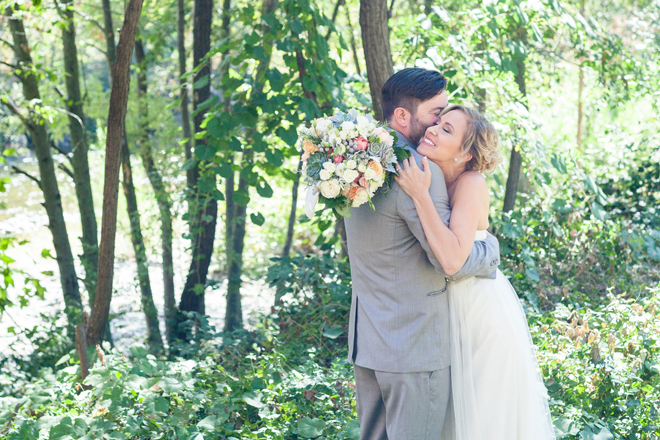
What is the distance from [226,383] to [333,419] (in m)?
0.81

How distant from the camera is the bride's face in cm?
219

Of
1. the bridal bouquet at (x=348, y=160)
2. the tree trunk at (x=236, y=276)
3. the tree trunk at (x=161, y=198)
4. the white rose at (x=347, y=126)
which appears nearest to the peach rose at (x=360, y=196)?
the bridal bouquet at (x=348, y=160)

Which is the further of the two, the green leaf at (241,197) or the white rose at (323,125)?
the green leaf at (241,197)

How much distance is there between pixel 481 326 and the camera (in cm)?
221

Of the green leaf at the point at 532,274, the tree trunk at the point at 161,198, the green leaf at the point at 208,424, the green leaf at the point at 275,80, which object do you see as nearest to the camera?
the green leaf at the point at 208,424

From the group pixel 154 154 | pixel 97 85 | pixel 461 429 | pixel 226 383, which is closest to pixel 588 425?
pixel 461 429

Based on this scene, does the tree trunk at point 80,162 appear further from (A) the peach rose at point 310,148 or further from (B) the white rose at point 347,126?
(B) the white rose at point 347,126

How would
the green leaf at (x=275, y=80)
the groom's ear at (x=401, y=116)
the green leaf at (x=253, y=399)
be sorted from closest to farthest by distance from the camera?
the groom's ear at (x=401, y=116) → the green leaf at (x=253, y=399) → the green leaf at (x=275, y=80)

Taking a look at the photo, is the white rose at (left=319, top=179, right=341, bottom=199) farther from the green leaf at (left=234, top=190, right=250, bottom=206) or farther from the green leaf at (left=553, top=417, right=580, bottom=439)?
the green leaf at (left=234, top=190, right=250, bottom=206)

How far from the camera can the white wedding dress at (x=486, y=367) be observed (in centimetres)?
219

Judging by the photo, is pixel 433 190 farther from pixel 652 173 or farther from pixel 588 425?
pixel 652 173

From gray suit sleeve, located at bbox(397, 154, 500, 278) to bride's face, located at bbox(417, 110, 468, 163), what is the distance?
100 mm

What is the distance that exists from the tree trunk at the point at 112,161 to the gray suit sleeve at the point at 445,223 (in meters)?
2.13

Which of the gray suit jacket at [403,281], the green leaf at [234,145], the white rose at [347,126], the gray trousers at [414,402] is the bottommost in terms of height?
the gray trousers at [414,402]
